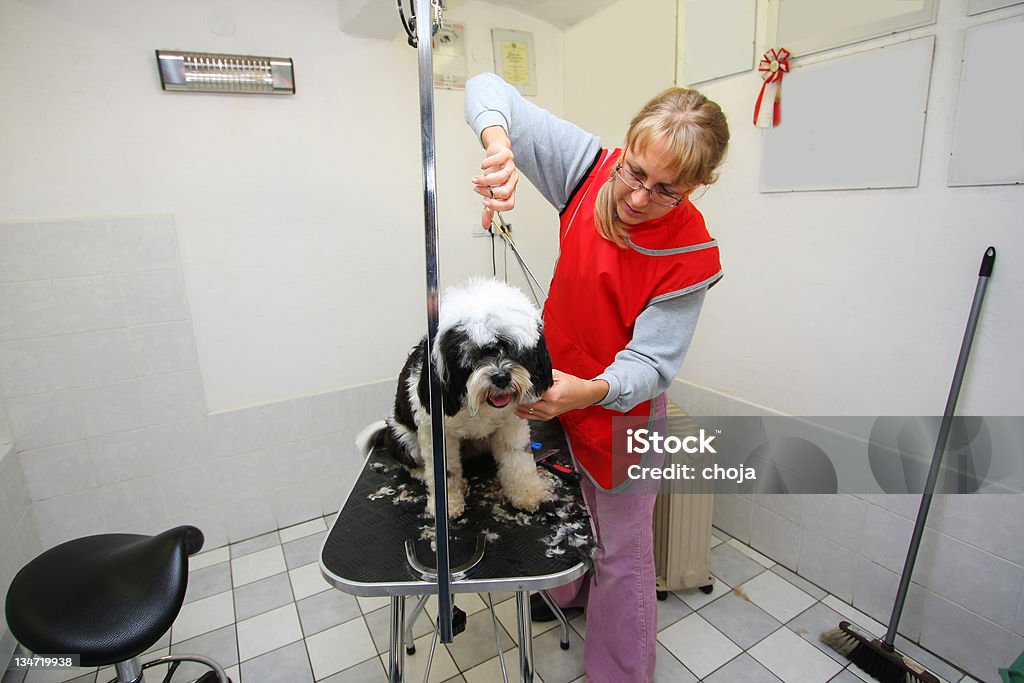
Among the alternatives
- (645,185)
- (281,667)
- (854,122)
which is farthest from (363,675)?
(854,122)

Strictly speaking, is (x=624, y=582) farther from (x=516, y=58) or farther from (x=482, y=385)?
(x=516, y=58)

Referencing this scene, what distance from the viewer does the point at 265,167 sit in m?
2.14

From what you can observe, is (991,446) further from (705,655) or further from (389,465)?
(389,465)

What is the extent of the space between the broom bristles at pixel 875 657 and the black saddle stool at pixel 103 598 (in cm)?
194

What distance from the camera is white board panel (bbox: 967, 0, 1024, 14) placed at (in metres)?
1.33

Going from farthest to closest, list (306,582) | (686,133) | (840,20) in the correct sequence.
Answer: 1. (306,582)
2. (840,20)
3. (686,133)

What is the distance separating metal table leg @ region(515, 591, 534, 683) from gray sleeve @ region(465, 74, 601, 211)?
3.33ft

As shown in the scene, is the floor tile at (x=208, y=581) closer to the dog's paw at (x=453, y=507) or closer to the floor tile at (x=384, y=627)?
the floor tile at (x=384, y=627)

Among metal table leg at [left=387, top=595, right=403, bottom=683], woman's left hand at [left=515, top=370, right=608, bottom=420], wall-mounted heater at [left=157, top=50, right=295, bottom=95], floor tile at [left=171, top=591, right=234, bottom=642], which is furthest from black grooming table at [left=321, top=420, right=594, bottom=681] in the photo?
wall-mounted heater at [left=157, top=50, right=295, bottom=95]

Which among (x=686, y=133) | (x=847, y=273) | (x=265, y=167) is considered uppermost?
(x=265, y=167)

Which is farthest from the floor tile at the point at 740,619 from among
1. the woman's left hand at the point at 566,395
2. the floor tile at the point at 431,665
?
the woman's left hand at the point at 566,395

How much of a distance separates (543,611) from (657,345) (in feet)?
4.13

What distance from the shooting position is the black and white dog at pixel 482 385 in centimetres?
107

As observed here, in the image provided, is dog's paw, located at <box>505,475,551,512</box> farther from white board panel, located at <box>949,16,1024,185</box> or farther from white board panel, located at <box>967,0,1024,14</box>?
white board panel, located at <box>967,0,1024,14</box>
